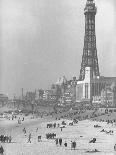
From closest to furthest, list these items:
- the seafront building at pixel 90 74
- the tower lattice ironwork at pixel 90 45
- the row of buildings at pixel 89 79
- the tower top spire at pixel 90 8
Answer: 1. the seafront building at pixel 90 74
2. the row of buildings at pixel 89 79
3. the tower lattice ironwork at pixel 90 45
4. the tower top spire at pixel 90 8

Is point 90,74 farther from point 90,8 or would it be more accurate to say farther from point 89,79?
point 90,8

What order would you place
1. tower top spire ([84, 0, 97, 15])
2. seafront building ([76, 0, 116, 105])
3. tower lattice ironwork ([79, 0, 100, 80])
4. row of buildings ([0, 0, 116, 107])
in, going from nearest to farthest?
seafront building ([76, 0, 116, 105]), row of buildings ([0, 0, 116, 107]), tower lattice ironwork ([79, 0, 100, 80]), tower top spire ([84, 0, 97, 15])

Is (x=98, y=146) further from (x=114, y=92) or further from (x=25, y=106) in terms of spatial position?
(x=25, y=106)

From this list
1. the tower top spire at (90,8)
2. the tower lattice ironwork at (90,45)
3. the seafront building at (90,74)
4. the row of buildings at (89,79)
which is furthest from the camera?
the tower top spire at (90,8)

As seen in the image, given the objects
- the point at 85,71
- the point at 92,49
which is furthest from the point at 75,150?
the point at 92,49

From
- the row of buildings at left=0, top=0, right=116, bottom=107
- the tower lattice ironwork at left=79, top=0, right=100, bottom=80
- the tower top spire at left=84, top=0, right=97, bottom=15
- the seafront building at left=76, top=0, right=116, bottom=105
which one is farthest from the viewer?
the tower top spire at left=84, top=0, right=97, bottom=15

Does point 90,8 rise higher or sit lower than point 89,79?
higher

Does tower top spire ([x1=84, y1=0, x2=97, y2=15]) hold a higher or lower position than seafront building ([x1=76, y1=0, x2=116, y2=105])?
higher

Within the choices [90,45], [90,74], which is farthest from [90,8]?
[90,74]
